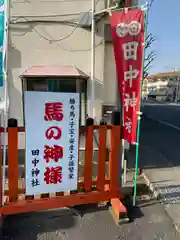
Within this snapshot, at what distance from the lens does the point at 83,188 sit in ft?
13.9

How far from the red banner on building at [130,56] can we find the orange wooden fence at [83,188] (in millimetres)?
344

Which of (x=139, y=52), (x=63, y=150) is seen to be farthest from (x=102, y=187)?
(x=139, y=52)

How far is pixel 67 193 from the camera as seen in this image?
4.35 metres

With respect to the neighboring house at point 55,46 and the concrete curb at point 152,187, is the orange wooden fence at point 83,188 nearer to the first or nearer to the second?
the concrete curb at point 152,187

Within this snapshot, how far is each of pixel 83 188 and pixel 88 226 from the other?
0.64 meters

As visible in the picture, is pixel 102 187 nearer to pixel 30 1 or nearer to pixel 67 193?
pixel 67 193

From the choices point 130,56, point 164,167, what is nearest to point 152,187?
point 164,167

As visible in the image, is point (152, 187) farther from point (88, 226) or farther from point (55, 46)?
point (55, 46)

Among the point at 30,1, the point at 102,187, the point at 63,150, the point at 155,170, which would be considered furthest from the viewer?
the point at 155,170

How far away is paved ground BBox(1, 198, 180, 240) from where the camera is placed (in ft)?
11.7

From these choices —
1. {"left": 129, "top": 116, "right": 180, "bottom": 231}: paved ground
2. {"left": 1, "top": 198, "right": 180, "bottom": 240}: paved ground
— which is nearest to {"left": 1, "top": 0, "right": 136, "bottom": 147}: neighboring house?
{"left": 129, "top": 116, "right": 180, "bottom": 231}: paved ground

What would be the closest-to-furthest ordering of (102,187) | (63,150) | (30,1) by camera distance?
(63,150) → (102,187) → (30,1)

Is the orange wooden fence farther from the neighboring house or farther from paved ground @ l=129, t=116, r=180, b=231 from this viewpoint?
the neighboring house

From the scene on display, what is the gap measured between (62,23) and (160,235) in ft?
15.8
